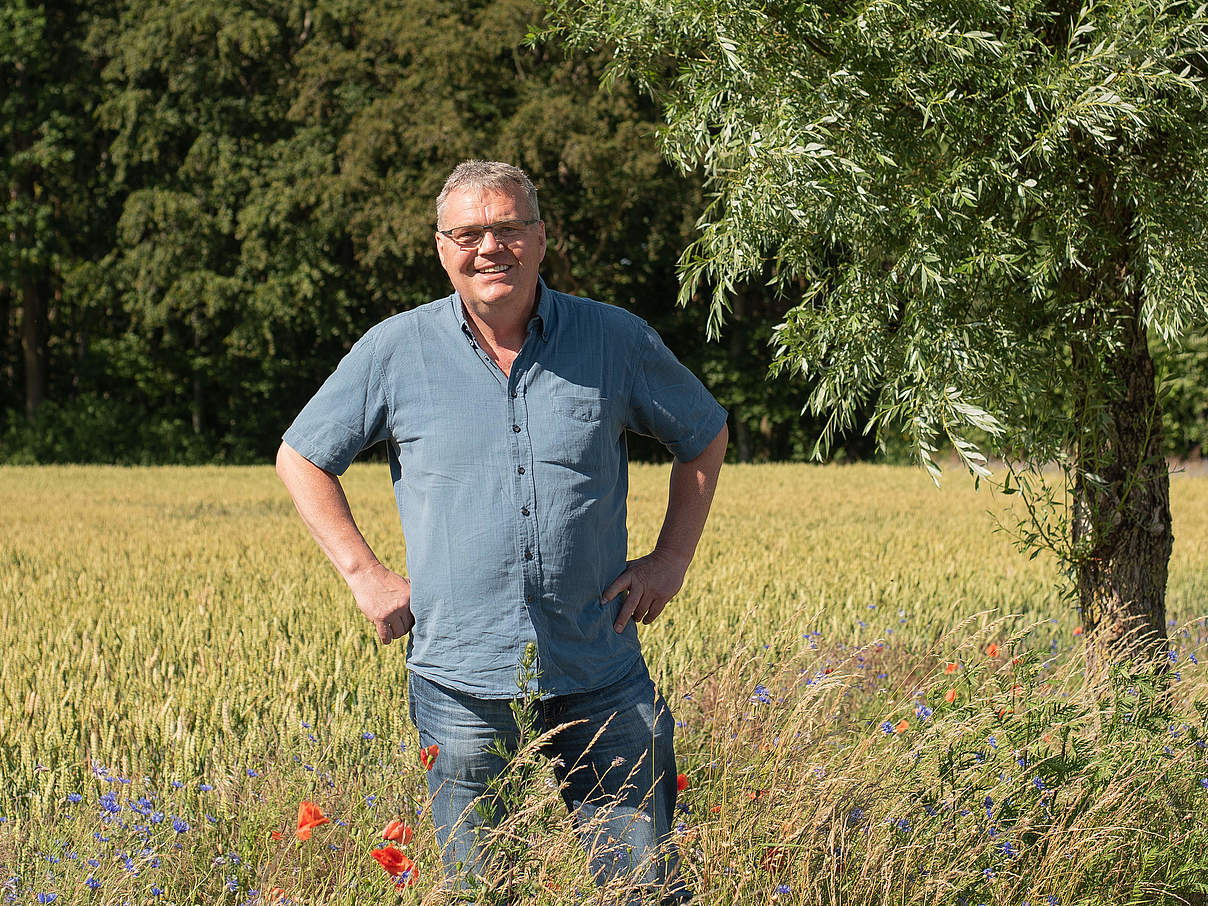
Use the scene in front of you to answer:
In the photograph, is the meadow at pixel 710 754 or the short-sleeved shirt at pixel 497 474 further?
the meadow at pixel 710 754

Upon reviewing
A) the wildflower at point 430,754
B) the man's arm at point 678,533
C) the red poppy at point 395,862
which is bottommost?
the red poppy at point 395,862

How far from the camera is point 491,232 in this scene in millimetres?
2723

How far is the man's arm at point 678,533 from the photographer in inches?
118

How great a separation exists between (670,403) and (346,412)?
80 centimetres

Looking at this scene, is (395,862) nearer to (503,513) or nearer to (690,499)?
(503,513)

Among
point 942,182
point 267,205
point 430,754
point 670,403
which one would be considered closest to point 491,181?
point 670,403

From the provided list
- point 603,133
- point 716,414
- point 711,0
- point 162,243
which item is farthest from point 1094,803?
point 162,243

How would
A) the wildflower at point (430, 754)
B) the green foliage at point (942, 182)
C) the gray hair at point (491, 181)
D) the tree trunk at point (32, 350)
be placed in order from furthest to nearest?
the tree trunk at point (32, 350) → the green foliage at point (942, 182) → the wildflower at point (430, 754) → the gray hair at point (491, 181)

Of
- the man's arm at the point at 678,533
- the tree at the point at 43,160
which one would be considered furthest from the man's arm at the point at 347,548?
the tree at the point at 43,160

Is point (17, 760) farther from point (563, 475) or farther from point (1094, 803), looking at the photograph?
point (1094, 803)

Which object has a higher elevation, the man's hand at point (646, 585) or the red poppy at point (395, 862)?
the man's hand at point (646, 585)

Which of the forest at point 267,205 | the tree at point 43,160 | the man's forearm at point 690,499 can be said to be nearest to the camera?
the man's forearm at point 690,499

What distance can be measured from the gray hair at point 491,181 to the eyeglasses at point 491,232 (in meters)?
0.05

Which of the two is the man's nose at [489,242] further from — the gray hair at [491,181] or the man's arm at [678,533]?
the man's arm at [678,533]
